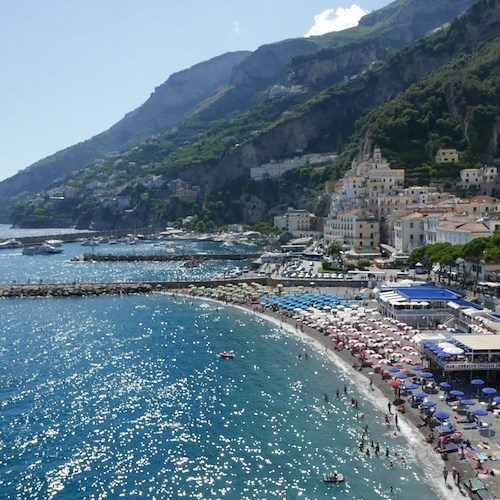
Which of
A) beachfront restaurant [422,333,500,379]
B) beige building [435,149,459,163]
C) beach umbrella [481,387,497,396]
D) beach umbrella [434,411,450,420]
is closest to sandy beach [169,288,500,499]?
beach umbrella [434,411,450,420]

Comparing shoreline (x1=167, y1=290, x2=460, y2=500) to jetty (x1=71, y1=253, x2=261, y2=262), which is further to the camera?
jetty (x1=71, y1=253, x2=261, y2=262)

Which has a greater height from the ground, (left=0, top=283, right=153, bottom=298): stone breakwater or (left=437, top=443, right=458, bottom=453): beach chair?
(left=0, top=283, right=153, bottom=298): stone breakwater

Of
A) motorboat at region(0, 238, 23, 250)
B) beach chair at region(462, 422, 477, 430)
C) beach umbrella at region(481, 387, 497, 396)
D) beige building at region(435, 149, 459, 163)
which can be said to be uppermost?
beige building at region(435, 149, 459, 163)

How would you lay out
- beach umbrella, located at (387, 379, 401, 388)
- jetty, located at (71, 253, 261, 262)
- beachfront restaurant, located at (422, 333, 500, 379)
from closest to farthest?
beachfront restaurant, located at (422, 333, 500, 379) < beach umbrella, located at (387, 379, 401, 388) < jetty, located at (71, 253, 261, 262)

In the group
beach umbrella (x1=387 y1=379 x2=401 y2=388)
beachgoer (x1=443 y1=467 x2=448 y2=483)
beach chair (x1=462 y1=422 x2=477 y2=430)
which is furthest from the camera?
beach umbrella (x1=387 y1=379 x2=401 y2=388)

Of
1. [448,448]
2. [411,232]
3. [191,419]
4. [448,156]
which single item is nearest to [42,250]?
[411,232]

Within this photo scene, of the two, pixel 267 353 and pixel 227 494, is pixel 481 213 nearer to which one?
pixel 267 353

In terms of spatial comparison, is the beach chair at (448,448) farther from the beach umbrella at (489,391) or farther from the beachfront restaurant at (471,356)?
the beachfront restaurant at (471,356)

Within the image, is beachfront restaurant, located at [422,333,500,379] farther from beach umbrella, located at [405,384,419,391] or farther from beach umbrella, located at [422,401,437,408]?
beach umbrella, located at [422,401,437,408]
